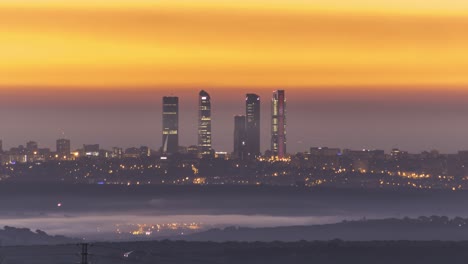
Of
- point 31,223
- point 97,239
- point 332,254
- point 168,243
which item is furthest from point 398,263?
point 31,223

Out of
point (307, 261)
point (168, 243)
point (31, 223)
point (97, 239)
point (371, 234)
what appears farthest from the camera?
point (31, 223)

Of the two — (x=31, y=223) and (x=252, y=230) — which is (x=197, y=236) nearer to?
(x=252, y=230)

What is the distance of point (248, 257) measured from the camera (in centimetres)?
9888

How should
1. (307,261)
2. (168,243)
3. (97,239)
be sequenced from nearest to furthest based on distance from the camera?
(307,261) < (168,243) < (97,239)

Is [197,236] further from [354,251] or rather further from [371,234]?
[354,251]

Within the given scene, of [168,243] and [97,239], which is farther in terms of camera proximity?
[97,239]

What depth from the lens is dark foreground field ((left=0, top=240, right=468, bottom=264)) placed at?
9650 centimetres

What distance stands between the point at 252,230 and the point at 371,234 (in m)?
13.1

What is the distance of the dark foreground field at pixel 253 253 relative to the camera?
317ft

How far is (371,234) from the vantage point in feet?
492

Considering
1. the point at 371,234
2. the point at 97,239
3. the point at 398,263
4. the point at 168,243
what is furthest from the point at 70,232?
the point at 398,263

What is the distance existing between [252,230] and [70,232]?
15995 mm

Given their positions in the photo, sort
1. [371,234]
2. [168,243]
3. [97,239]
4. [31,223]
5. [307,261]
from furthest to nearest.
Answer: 1. [31,223]
2. [371,234]
3. [97,239]
4. [168,243]
5. [307,261]

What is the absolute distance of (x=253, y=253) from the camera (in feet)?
330
